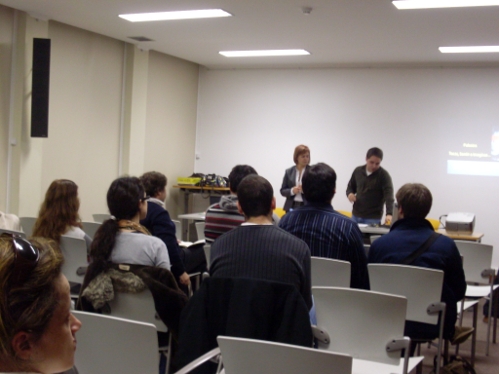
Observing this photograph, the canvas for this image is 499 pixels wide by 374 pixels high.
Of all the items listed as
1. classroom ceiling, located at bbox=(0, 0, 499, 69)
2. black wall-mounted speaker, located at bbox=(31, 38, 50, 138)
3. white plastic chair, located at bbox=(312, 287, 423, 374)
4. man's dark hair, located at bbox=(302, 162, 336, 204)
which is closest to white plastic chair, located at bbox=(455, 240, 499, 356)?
man's dark hair, located at bbox=(302, 162, 336, 204)

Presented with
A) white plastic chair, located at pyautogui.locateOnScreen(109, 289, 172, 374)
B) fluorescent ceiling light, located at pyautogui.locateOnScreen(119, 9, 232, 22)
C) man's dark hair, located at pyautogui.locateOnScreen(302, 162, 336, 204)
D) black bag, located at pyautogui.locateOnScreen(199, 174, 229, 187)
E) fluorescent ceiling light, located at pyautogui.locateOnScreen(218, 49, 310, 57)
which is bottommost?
white plastic chair, located at pyautogui.locateOnScreen(109, 289, 172, 374)

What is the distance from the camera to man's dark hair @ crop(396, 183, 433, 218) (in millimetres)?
3541

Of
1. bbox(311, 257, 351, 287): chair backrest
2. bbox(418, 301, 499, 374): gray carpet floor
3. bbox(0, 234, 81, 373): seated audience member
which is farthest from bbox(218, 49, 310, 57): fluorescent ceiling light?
bbox(0, 234, 81, 373): seated audience member

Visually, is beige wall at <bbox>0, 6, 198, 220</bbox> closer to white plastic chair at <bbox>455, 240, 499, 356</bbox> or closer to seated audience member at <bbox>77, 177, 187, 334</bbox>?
seated audience member at <bbox>77, 177, 187, 334</bbox>

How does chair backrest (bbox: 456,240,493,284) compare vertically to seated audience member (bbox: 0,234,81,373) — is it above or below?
below

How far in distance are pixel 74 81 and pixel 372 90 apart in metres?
4.54

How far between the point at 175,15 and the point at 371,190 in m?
3.16

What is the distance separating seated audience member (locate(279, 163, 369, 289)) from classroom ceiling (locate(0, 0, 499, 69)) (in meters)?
2.61

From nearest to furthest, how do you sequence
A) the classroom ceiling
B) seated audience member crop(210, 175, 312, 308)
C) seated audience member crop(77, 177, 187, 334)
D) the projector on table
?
seated audience member crop(210, 175, 312, 308) < seated audience member crop(77, 177, 187, 334) < the classroom ceiling < the projector on table

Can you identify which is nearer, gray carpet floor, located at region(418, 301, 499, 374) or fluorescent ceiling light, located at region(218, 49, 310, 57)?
gray carpet floor, located at region(418, 301, 499, 374)

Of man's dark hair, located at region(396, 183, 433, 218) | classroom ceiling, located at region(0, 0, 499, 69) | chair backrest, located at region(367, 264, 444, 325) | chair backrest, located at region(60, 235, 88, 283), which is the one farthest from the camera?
classroom ceiling, located at region(0, 0, 499, 69)

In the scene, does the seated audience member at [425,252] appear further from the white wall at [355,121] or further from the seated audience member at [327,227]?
the white wall at [355,121]

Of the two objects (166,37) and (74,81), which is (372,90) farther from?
(74,81)

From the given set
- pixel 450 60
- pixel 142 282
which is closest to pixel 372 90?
pixel 450 60
